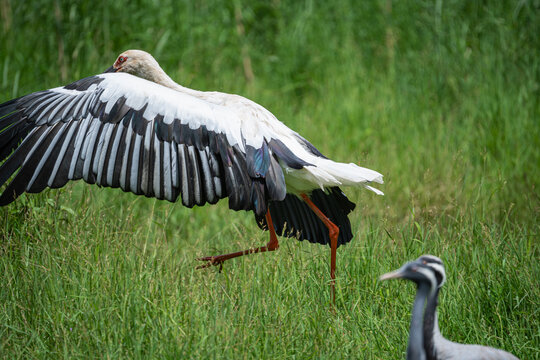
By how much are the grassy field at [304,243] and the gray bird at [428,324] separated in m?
0.63

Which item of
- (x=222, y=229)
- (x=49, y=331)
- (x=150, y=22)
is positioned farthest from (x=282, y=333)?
(x=150, y=22)

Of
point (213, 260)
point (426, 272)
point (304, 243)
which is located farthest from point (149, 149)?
point (426, 272)

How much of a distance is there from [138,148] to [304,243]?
1571mm

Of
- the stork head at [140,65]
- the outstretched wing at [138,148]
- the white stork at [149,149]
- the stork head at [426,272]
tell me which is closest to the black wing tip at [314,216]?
the white stork at [149,149]

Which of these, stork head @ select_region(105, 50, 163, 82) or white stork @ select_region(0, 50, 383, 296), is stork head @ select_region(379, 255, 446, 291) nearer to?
white stork @ select_region(0, 50, 383, 296)

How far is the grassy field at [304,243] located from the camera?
3463mm

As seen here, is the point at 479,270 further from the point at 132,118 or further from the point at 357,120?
the point at 357,120

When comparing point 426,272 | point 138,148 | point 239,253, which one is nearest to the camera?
point 426,272

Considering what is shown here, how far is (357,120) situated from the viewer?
7043 mm

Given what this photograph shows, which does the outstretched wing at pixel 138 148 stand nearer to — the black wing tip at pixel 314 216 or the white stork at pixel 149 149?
the white stork at pixel 149 149

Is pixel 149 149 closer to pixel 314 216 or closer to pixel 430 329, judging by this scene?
pixel 314 216

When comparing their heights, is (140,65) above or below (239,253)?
above

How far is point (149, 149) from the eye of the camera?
150 inches

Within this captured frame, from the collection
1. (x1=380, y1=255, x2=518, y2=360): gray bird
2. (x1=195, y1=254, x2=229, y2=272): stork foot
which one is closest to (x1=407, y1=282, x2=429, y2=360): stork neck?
(x1=380, y1=255, x2=518, y2=360): gray bird
